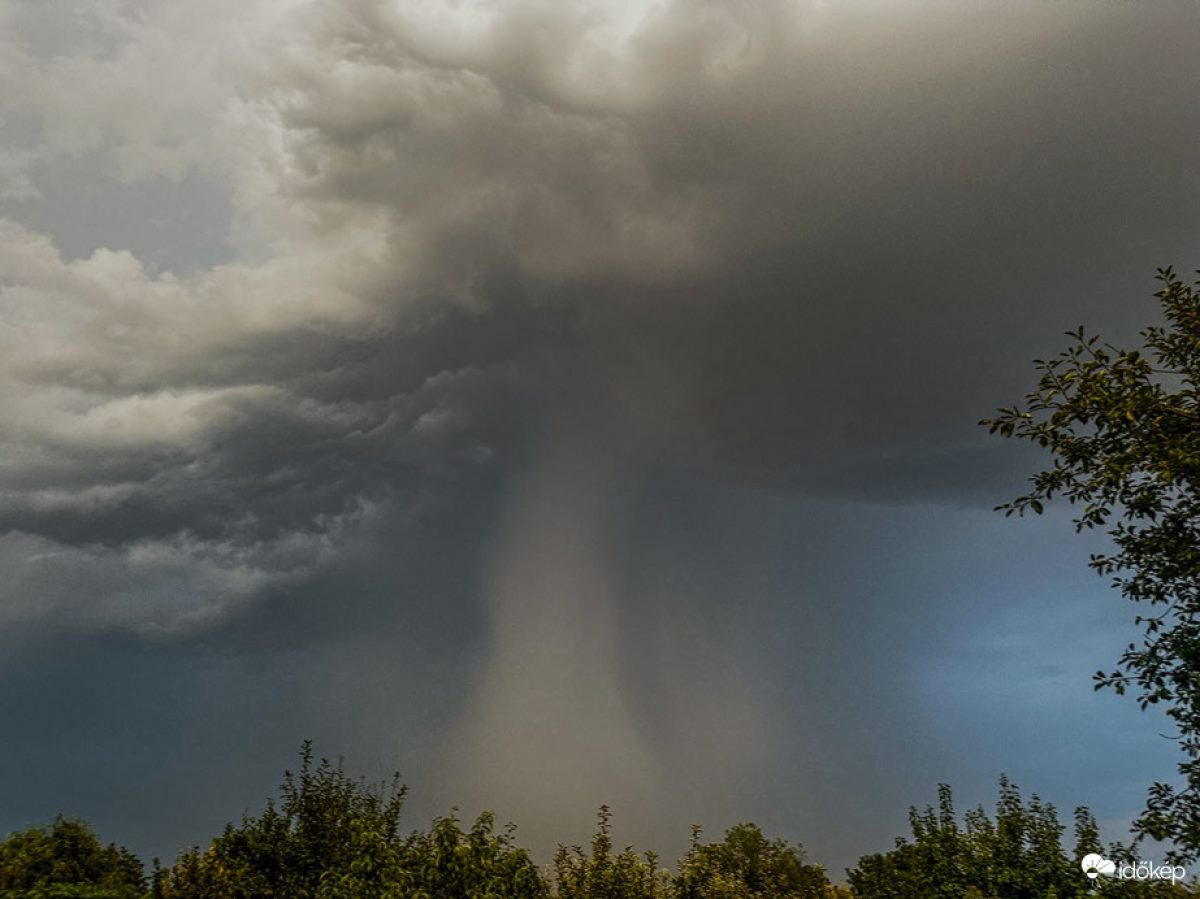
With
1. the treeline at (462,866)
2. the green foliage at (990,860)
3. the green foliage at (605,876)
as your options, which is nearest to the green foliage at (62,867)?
the treeline at (462,866)

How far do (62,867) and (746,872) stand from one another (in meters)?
38.0

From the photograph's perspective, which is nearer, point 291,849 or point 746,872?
point 291,849

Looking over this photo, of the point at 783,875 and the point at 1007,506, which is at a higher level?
the point at 1007,506

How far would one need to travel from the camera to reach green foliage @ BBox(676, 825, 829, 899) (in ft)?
118

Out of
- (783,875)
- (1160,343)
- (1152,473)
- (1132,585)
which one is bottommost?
(783,875)

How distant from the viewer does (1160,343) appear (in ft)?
59.5

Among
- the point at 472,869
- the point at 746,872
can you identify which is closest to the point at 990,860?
the point at 746,872

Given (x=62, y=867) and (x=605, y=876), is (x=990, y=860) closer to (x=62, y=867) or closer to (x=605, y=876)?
(x=605, y=876)

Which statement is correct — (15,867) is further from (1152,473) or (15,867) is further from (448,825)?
(1152,473)

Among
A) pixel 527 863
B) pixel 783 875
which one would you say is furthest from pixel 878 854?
pixel 527 863

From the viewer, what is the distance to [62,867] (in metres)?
23.3

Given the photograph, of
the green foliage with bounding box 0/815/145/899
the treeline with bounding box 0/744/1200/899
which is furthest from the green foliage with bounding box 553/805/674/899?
the green foliage with bounding box 0/815/145/899

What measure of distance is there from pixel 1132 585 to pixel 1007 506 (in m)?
3.00

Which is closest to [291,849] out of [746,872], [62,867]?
[62,867]
